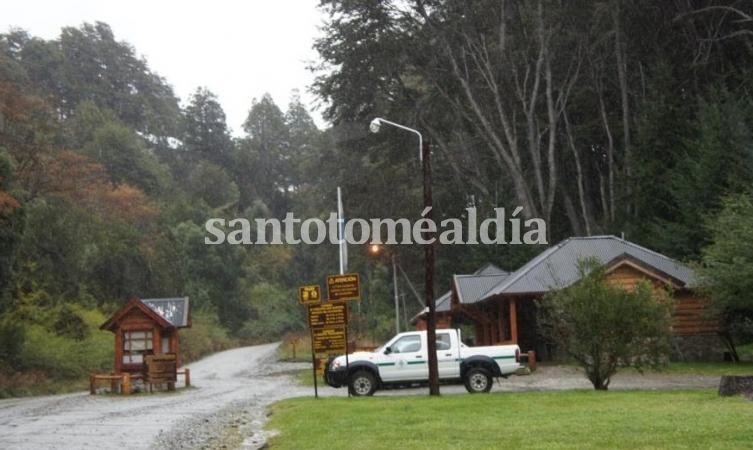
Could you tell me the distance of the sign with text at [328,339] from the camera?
891 inches

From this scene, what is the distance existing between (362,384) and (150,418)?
616 centimetres

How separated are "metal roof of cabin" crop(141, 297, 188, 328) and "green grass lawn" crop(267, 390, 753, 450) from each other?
16.6 metres

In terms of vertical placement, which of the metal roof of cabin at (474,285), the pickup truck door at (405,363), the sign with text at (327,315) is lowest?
the pickup truck door at (405,363)

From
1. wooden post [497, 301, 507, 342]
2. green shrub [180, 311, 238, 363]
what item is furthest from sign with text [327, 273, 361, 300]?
green shrub [180, 311, 238, 363]

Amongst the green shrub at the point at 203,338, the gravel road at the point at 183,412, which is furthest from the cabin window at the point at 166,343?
the green shrub at the point at 203,338

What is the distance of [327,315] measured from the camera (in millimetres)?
22906

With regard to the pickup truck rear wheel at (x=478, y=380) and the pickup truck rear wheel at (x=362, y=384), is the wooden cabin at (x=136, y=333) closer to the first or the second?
the pickup truck rear wheel at (x=362, y=384)

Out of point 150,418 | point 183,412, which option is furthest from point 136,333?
point 150,418

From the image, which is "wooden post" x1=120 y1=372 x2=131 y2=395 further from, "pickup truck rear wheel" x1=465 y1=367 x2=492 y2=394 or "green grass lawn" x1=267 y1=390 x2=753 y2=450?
"pickup truck rear wheel" x1=465 y1=367 x2=492 y2=394

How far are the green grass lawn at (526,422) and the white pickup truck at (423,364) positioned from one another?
340 cm

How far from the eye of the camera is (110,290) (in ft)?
169

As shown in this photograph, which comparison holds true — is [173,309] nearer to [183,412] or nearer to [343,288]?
[343,288]

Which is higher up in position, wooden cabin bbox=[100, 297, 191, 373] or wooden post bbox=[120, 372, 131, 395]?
wooden cabin bbox=[100, 297, 191, 373]

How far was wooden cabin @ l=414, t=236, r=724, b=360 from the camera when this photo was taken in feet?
103
